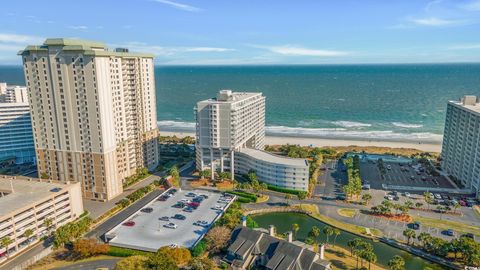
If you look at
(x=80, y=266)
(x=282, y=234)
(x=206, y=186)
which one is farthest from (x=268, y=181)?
(x=80, y=266)

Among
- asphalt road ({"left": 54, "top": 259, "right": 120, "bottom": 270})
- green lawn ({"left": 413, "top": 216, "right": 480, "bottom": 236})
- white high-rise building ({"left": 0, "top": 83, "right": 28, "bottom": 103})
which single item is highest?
white high-rise building ({"left": 0, "top": 83, "right": 28, "bottom": 103})

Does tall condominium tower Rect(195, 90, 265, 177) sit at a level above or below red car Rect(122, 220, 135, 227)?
above

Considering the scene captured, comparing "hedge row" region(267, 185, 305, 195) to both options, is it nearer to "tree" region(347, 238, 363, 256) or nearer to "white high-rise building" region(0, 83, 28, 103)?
"tree" region(347, 238, 363, 256)

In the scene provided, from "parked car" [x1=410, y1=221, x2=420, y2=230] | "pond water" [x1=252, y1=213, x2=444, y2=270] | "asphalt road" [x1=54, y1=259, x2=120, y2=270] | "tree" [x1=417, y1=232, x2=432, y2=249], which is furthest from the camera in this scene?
"parked car" [x1=410, y1=221, x2=420, y2=230]

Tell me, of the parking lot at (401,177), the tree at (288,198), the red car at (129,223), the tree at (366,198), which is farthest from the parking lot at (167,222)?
the parking lot at (401,177)

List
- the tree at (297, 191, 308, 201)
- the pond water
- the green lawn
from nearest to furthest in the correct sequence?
the pond water
the green lawn
the tree at (297, 191, 308, 201)

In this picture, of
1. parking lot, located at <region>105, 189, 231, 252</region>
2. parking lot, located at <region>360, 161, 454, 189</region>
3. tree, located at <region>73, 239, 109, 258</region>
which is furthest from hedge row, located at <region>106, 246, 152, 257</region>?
parking lot, located at <region>360, 161, 454, 189</region>

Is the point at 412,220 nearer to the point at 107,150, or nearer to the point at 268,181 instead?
the point at 268,181
